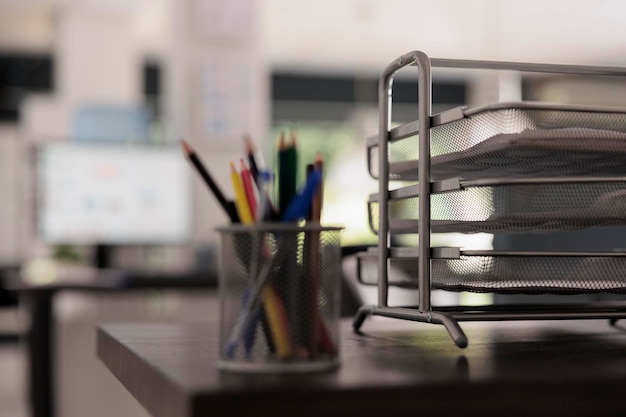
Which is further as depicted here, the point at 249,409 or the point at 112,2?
Result: the point at 112,2

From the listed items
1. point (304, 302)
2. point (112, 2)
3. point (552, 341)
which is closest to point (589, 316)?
point (552, 341)

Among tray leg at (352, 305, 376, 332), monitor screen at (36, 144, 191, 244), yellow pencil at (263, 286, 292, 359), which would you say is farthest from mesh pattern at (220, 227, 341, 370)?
monitor screen at (36, 144, 191, 244)

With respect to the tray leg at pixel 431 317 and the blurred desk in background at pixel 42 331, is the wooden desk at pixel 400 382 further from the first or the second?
the blurred desk in background at pixel 42 331

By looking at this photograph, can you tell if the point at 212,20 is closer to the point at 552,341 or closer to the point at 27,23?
the point at 552,341

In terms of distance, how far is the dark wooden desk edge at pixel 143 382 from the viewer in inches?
20.4

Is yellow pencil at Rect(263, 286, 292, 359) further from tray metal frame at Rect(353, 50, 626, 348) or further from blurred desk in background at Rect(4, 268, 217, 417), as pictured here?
blurred desk in background at Rect(4, 268, 217, 417)

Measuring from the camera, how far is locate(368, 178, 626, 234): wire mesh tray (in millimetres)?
751

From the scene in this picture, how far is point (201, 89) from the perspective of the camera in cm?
389

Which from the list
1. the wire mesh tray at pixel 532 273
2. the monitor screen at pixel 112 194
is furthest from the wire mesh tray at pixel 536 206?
the monitor screen at pixel 112 194

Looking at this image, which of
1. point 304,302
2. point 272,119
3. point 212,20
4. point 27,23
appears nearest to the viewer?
point 304,302

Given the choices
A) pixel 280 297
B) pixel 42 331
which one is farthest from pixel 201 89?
pixel 280 297

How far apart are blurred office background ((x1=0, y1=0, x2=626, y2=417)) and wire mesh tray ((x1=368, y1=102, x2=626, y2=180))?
15 centimetres

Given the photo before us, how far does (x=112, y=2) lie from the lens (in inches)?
298

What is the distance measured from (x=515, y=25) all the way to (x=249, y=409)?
7.80m
